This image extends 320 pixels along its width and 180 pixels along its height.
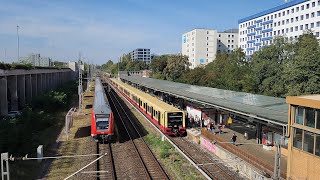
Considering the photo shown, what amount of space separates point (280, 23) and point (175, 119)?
75.2m

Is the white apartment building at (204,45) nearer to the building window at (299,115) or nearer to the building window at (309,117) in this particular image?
the building window at (299,115)

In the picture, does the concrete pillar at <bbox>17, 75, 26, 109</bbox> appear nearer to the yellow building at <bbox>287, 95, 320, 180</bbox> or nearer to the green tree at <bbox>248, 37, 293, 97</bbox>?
the green tree at <bbox>248, 37, 293, 97</bbox>

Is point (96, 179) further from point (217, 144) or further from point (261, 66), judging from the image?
point (261, 66)

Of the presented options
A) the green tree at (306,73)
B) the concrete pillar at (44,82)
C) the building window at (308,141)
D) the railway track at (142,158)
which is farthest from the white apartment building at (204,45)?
the building window at (308,141)

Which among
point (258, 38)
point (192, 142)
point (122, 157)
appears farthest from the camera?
point (258, 38)

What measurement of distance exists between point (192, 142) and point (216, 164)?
6.30 m

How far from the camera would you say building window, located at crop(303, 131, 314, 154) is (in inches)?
551

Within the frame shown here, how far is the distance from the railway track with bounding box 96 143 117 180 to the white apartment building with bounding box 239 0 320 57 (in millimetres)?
53012

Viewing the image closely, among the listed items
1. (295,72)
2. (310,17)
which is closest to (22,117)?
(295,72)

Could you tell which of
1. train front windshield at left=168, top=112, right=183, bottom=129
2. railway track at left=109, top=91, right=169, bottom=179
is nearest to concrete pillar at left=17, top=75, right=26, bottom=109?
railway track at left=109, top=91, right=169, bottom=179

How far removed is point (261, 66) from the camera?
144 feet

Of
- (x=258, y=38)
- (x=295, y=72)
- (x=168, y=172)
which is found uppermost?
(x=258, y=38)

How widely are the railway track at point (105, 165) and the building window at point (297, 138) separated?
865 cm

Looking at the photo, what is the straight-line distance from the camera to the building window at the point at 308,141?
1398 centimetres
